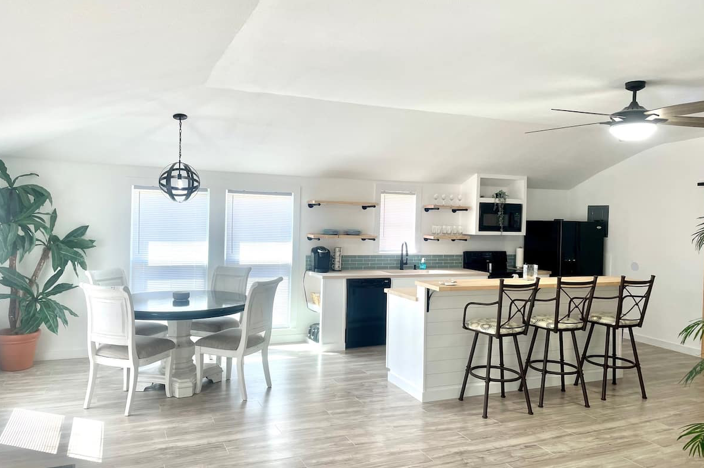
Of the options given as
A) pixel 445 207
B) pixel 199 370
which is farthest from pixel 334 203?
pixel 199 370

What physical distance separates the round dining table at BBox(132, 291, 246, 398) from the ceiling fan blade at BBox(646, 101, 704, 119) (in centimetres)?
341

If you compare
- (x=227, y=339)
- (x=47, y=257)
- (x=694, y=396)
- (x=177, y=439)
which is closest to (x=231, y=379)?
(x=227, y=339)

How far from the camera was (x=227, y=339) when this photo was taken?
4.27 m

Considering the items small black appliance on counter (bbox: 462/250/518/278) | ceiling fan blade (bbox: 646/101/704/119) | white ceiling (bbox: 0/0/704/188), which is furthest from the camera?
small black appliance on counter (bbox: 462/250/518/278)

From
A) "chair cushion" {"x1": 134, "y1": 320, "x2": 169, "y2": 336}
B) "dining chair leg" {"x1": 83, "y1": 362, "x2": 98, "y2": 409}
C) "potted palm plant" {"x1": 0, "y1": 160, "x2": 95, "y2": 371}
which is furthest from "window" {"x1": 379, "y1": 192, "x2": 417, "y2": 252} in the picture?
"dining chair leg" {"x1": 83, "y1": 362, "x2": 98, "y2": 409}

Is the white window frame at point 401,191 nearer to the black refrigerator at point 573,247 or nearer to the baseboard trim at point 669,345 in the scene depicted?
the black refrigerator at point 573,247

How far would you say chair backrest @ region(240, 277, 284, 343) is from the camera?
13.7ft

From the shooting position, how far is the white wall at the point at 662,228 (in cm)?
596

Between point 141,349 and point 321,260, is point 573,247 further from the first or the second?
point 141,349

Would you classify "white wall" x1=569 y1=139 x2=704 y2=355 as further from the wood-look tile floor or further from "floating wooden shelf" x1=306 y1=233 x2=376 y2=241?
"floating wooden shelf" x1=306 y1=233 x2=376 y2=241

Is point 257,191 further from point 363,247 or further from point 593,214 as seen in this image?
point 593,214

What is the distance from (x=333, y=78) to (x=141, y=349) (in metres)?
2.50

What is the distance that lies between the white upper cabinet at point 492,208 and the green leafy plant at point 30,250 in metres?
4.66

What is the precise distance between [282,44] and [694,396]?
14.8ft
